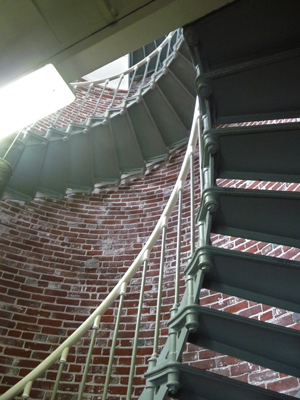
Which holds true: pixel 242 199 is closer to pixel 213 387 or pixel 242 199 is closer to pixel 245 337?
pixel 245 337

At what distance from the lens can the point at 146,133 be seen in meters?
3.97

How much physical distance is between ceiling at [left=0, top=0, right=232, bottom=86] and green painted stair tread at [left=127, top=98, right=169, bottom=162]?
6.63 feet

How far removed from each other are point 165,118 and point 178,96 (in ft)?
0.93

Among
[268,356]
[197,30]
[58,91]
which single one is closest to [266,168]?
[197,30]

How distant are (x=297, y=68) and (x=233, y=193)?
59 centimetres

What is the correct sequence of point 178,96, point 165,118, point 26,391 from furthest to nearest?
point 165,118
point 178,96
point 26,391

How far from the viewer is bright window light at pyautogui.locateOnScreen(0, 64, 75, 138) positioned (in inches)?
71.5

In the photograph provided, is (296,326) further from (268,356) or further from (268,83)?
(268,83)

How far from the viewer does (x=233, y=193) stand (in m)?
1.42

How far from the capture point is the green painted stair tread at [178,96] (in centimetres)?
372

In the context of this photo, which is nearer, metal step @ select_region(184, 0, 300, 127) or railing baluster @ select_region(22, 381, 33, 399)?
metal step @ select_region(184, 0, 300, 127)

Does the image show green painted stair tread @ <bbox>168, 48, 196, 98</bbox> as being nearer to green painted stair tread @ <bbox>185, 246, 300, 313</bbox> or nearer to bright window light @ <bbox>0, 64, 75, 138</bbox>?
bright window light @ <bbox>0, 64, 75, 138</bbox>

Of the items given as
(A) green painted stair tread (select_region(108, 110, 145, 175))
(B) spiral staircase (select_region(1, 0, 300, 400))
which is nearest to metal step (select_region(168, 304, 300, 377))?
(B) spiral staircase (select_region(1, 0, 300, 400))

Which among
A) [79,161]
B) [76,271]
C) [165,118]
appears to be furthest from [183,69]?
[76,271]
